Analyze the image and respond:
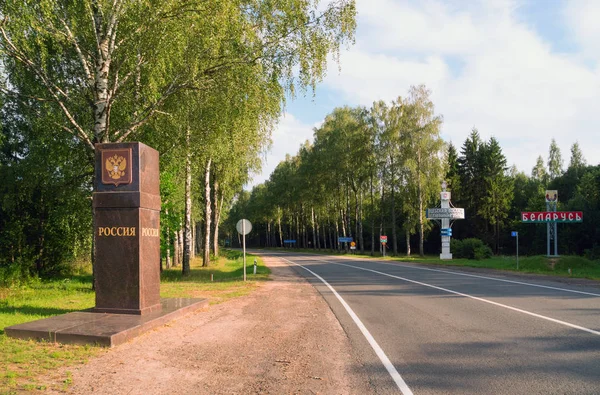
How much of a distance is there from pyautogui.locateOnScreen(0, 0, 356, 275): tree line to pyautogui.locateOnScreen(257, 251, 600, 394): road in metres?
7.59

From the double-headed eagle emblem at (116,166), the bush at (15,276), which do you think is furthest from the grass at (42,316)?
the double-headed eagle emblem at (116,166)

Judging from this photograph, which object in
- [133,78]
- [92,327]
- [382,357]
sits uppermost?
[133,78]

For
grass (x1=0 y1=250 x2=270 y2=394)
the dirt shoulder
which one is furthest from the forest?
the dirt shoulder

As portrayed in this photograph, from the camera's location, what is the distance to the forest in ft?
159

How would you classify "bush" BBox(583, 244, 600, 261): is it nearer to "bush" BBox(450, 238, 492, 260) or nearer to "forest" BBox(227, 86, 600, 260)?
"forest" BBox(227, 86, 600, 260)

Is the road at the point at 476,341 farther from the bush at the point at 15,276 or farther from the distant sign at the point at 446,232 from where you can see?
the distant sign at the point at 446,232

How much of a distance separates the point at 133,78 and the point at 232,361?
1164 cm

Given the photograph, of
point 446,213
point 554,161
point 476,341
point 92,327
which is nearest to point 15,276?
point 92,327

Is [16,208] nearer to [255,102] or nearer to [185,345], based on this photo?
[255,102]

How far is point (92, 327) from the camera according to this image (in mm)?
8062

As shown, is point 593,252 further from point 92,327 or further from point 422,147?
point 92,327

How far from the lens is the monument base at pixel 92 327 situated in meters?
7.40

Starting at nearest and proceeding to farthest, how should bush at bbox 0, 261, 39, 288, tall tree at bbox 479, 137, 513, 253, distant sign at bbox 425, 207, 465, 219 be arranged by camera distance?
bush at bbox 0, 261, 39, 288 → distant sign at bbox 425, 207, 465, 219 → tall tree at bbox 479, 137, 513, 253

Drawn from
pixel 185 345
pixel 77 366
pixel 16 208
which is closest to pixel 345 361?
pixel 185 345
